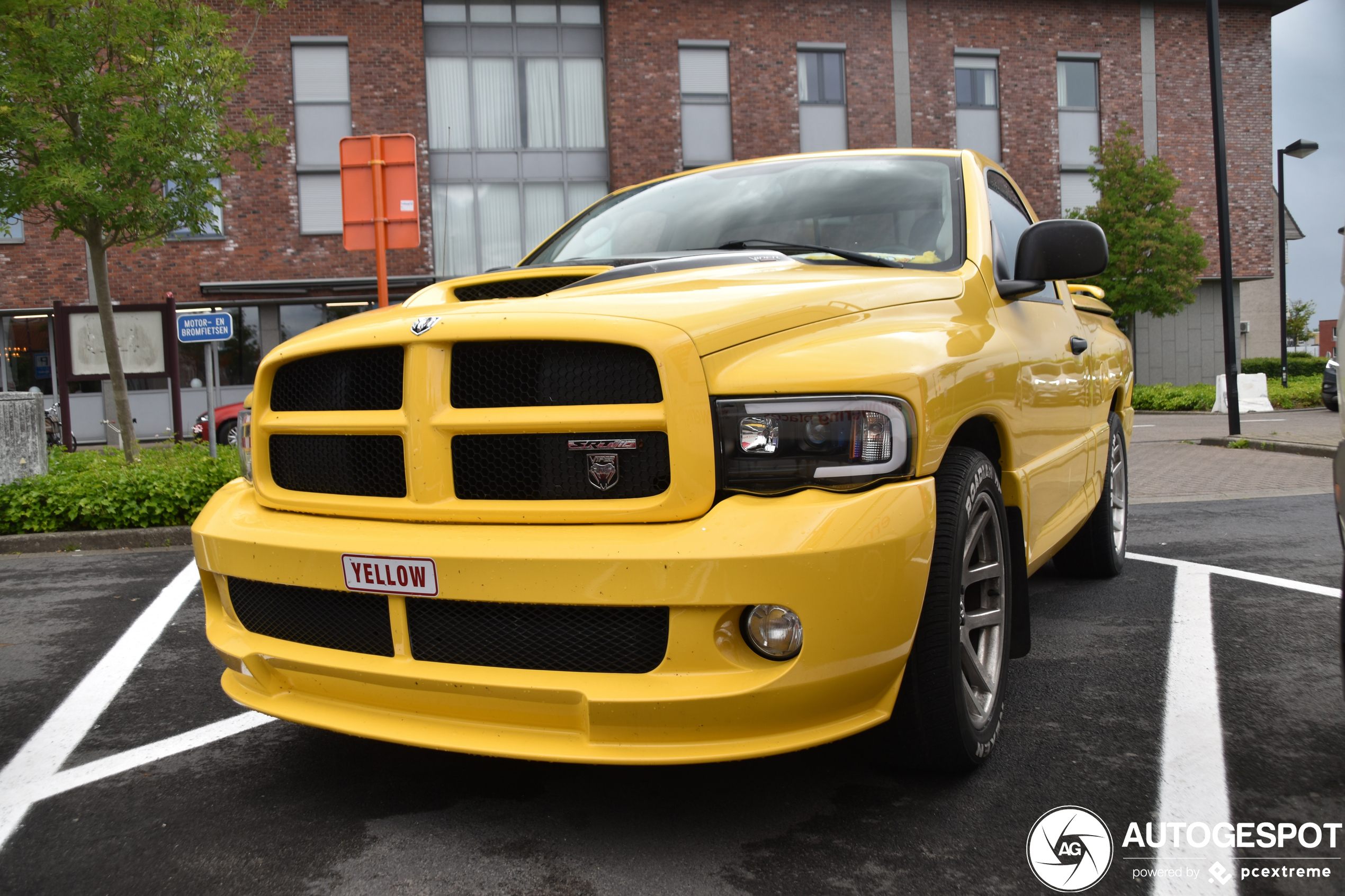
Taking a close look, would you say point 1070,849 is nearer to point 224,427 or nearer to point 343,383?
point 343,383

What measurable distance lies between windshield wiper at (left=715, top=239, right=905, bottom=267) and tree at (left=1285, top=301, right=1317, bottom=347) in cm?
5906

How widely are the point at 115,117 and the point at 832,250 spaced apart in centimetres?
1001

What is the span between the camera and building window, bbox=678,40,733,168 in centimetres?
2523

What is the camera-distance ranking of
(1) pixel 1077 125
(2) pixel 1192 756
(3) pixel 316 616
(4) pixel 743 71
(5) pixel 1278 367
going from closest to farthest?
(3) pixel 316 616, (2) pixel 1192 756, (4) pixel 743 71, (1) pixel 1077 125, (5) pixel 1278 367

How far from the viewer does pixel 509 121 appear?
24.3 metres

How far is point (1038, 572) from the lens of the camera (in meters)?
5.68

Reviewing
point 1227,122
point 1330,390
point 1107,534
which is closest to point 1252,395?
point 1330,390

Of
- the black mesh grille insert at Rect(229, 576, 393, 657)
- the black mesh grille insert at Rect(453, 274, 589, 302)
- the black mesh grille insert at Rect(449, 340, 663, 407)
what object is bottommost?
the black mesh grille insert at Rect(229, 576, 393, 657)

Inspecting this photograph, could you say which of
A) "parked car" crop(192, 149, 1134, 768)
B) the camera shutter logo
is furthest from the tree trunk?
the camera shutter logo

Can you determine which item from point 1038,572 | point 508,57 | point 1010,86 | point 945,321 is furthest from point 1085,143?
point 945,321

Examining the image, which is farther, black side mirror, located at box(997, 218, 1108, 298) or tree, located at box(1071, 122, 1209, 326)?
tree, located at box(1071, 122, 1209, 326)

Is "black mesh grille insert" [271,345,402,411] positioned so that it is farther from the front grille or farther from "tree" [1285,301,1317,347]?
"tree" [1285,301,1317,347]

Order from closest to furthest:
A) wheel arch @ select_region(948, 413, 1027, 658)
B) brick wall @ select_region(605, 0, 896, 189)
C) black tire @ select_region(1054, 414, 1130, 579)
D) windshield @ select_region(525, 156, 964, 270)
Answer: wheel arch @ select_region(948, 413, 1027, 658) → windshield @ select_region(525, 156, 964, 270) → black tire @ select_region(1054, 414, 1130, 579) → brick wall @ select_region(605, 0, 896, 189)

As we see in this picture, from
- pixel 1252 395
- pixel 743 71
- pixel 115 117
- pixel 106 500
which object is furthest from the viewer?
pixel 743 71
